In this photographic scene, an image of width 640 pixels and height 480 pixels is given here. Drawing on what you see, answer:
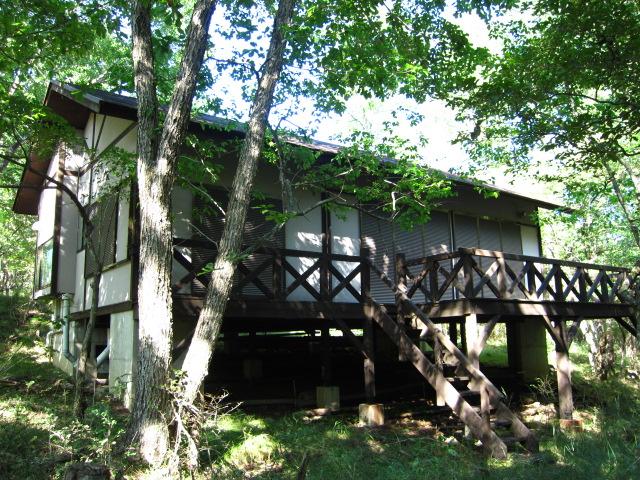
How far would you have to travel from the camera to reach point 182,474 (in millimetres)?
5871

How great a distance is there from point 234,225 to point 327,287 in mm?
3383

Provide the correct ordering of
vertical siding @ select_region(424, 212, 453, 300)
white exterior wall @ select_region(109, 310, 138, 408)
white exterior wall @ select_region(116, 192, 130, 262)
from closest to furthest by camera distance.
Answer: white exterior wall @ select_region(109, 310, 138, 408), white exterior wall @ select_region(116, 192, 130, 262), vertical siding @ select_region(424, 212, 453, 300)

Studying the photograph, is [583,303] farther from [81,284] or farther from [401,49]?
[81,284]

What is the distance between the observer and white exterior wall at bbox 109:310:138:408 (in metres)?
8.30

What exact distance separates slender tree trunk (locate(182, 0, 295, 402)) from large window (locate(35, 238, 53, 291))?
7307 millimetres

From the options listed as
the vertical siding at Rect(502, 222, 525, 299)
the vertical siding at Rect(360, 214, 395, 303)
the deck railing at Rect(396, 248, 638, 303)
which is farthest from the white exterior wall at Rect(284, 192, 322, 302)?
the vertical siding at Rect(502, 222, 525, 299)

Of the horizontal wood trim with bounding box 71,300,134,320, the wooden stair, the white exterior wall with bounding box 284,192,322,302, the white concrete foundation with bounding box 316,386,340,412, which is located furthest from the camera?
the white exterior wall with bounding box 284,192,322,302

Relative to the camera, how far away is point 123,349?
8.71 meters

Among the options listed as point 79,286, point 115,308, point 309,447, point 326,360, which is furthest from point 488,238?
point 79,286

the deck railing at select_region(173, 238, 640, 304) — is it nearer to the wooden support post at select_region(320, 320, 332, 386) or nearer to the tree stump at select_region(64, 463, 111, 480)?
the wooden support post at select_region(320, 320, 332, 386)

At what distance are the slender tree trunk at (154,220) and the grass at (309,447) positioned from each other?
428 millimetres

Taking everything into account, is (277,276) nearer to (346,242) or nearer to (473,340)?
(346,242)

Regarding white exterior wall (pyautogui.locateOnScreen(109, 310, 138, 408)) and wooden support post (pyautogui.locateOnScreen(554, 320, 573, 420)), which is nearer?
white exterior wall (pyautogui.locateOnScreen(109, 310, 138, 408))

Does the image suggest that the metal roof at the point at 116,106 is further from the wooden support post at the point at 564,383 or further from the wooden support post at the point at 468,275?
the wooden support post at the point at 564,383
